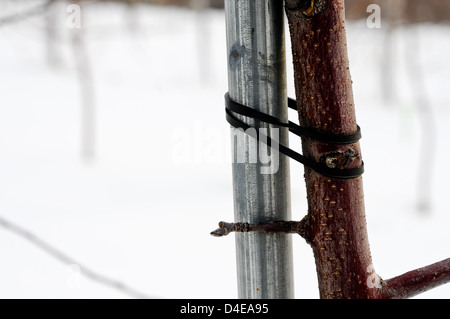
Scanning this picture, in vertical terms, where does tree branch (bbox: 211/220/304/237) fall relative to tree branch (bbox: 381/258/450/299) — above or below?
above

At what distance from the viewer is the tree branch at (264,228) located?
0.49 meters

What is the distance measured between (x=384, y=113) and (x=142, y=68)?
3773mm

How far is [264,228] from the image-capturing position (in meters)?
0.50

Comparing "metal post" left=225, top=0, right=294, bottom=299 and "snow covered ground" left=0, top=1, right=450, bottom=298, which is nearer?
"metal post" left=225, top=0, right=294, bottom=299

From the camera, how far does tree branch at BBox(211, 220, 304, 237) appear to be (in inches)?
19.4

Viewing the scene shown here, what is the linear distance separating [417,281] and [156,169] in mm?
4291

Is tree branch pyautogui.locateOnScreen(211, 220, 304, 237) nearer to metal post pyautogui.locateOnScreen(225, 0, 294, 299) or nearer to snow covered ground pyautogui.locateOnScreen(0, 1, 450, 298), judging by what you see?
metal post pyautogui.locateOnScreen(225, 0, 294, 299)

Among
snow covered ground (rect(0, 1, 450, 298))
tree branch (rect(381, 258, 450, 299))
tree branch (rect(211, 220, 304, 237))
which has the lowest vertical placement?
tree branch (rect(381, 258, 450, 299))

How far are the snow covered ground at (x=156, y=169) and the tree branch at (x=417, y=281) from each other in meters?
0.41

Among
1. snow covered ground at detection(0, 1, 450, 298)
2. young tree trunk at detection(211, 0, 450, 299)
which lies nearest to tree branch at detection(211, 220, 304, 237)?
young tree trunk at detection(211, 0, 450, 299)

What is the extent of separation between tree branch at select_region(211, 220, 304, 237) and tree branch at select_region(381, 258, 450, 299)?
98mm

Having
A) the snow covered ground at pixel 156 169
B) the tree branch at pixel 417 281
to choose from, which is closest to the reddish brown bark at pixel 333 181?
the tree branch at pixel 417 281

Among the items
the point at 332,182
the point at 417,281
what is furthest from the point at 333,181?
the point at 417,281
